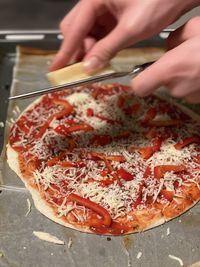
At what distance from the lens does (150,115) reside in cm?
155

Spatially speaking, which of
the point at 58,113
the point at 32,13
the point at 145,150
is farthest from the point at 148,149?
the point at 32,13

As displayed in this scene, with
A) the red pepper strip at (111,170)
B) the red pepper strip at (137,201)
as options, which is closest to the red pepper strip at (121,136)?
the red pepper strip at (111,170)

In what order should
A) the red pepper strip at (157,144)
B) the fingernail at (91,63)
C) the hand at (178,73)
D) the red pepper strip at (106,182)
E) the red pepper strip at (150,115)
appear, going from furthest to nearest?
the red pepper strip at (150,115) < the red pepper strip at (157,144) < the red pepper strip at (106,182) < the fingernail at (91,63) < the hand at (178,73)

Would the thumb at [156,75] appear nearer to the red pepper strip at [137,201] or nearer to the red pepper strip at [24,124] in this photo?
the red pepper strip at [137,201]

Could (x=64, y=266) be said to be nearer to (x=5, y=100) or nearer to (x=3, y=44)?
(x=5, y=100)

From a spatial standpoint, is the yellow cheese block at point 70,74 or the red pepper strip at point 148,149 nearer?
the yellow cheese block at point 70,74

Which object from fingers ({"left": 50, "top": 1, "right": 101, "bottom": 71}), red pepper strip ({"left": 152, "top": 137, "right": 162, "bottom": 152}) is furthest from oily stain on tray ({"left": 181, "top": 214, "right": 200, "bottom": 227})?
fingers ({"left": 50, "top": 1, "right": 101, "bottom": 71})

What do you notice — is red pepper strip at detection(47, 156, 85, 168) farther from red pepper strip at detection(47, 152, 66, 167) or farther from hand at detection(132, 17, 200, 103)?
hand at detection(132, 17, 200, 103)

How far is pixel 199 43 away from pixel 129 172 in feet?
1.47

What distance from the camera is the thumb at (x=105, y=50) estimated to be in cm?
121

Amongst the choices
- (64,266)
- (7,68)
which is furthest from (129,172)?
(7,68)

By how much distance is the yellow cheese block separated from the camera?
1.23 metres

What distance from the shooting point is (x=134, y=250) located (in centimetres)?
121

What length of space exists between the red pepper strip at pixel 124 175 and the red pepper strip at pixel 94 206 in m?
0.13
